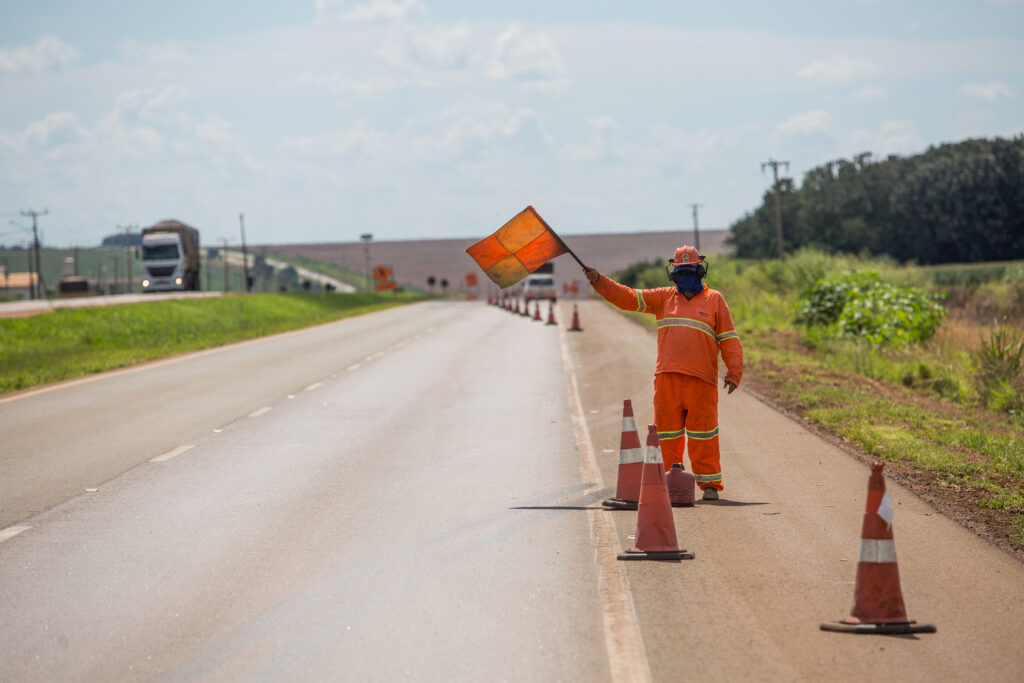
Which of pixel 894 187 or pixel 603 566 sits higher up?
pixel 894 187

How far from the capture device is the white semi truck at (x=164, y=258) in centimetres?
6812

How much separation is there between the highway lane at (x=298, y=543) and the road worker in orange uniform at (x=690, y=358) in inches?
41.2

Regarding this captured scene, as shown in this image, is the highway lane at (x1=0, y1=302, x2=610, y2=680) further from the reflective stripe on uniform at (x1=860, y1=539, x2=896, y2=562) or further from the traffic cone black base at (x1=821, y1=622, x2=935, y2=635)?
the reflective stripe on uniform at (x1=860, y1=539, x2=896, y2=562)

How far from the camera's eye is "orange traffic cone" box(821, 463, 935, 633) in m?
6.26

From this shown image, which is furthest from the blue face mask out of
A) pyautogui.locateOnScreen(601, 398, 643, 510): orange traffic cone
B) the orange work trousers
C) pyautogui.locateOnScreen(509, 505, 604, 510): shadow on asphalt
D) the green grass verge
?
the green grass verge

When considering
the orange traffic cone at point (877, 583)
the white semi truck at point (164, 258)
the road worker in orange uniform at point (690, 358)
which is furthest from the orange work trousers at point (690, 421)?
the white semi truck at point (164, 258)

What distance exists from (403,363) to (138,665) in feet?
66.1

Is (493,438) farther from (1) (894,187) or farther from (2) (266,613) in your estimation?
(1) (894,187)

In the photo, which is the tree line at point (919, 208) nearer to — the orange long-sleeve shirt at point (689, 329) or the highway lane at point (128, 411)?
the highway lane at point (128, 411)

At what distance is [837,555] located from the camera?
793cm

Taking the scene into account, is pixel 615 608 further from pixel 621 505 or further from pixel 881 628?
pixel 621 505

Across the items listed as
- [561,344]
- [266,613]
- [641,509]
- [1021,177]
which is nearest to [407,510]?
[641,509]

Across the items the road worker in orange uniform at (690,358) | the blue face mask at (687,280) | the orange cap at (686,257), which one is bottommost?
the road worker in orange uniform at (690,358)

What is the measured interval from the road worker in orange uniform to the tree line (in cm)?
8185
